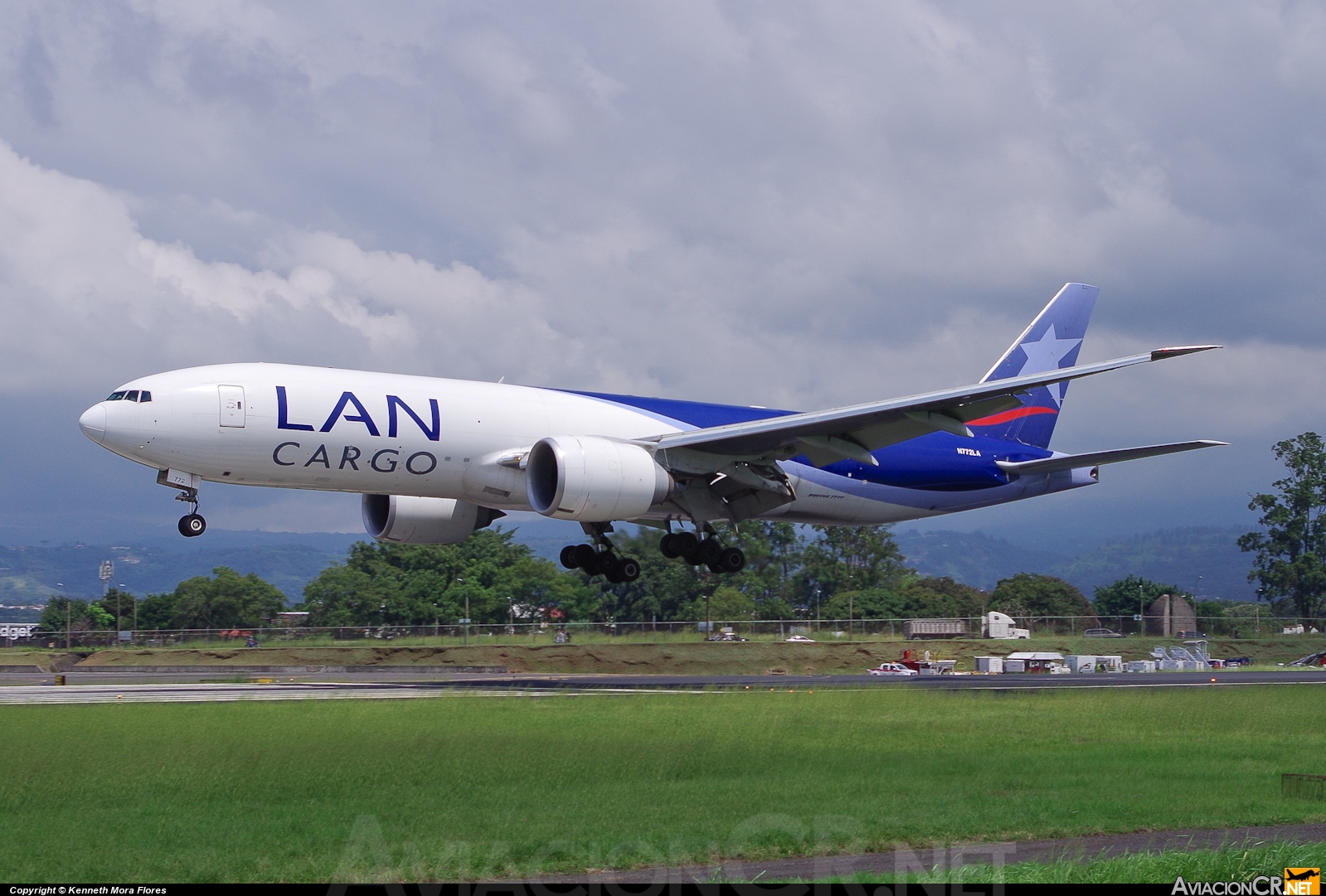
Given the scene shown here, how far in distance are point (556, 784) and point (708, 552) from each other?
16.5m

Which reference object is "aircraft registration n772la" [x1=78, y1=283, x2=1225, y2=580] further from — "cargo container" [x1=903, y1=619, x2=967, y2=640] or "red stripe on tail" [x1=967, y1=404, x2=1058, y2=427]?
"cargo container" [x1=903, y1=619, x2=967, y2=640]

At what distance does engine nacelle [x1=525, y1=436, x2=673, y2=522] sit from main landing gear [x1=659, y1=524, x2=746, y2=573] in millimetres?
3415

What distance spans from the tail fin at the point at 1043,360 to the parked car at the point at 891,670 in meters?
9.16

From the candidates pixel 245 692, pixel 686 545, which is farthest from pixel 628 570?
pixel 245 692

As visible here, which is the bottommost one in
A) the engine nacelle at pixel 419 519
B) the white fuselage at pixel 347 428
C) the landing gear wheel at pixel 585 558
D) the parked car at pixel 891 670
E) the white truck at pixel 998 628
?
the parked car at pixel 891 670

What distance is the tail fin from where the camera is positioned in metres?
35.4

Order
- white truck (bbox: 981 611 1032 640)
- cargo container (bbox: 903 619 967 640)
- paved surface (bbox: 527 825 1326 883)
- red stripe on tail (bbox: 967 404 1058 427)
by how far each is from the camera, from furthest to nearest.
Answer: white truck (bbox: 981 611 1032 640) < cargo container (bbox: 903 619 967 640) < red stripe on tail (bbox: 967 404 1058 427) < paved surface (bbox: 527 825 1326 883)

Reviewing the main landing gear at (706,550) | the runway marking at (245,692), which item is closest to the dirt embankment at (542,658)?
the runway marking at (245,692)

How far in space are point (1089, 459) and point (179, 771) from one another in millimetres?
23917

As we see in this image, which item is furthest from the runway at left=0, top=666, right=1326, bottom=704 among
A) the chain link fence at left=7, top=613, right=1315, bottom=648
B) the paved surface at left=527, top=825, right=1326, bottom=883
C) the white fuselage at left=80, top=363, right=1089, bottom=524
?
the paved surface at left=527, top=825, right=1326, bottom=883

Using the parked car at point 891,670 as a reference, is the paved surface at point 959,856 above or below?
above

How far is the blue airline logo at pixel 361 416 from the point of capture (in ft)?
81.5

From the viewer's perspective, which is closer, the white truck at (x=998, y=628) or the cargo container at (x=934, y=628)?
the cargo container at (x=934, y=628)

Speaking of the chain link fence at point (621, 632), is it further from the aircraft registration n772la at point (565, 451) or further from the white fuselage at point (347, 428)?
the white fuselage at point (347, 428)
